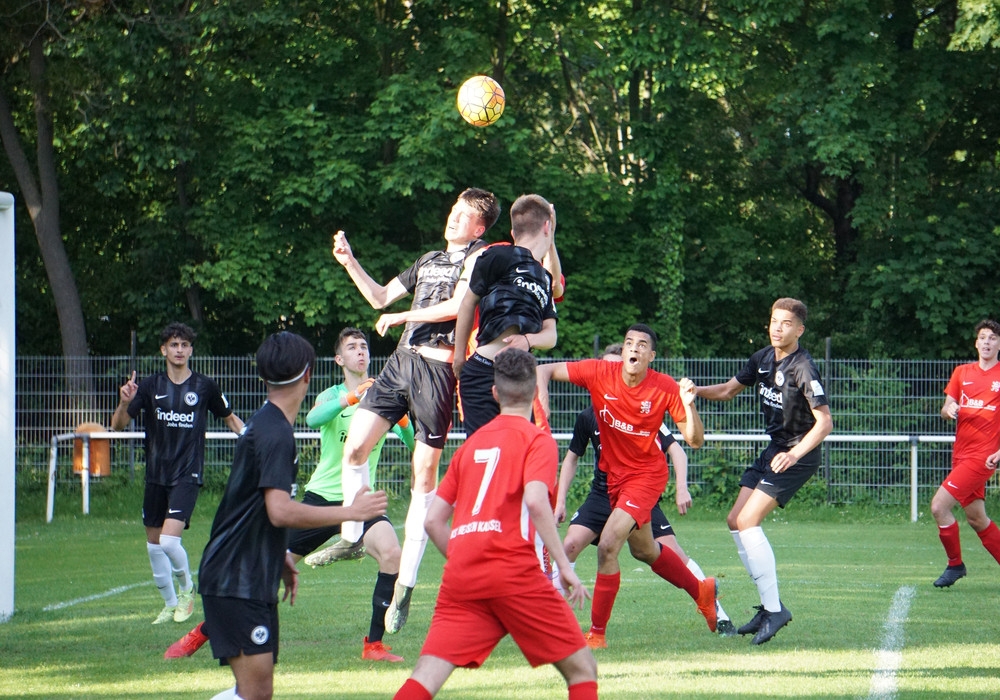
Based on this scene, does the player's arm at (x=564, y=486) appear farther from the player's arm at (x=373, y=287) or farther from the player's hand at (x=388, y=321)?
the player's arm at (x=373, y=287)

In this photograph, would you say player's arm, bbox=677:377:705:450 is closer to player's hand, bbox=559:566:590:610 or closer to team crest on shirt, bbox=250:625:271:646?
player's hand, bbox=559:566:590:610

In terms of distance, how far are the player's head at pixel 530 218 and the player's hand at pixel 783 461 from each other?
2.28 metres

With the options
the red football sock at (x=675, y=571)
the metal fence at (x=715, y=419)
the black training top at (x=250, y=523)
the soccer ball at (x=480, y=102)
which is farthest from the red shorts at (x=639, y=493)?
the metal fence at (x=715, y=419)

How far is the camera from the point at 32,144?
22797 millimetres

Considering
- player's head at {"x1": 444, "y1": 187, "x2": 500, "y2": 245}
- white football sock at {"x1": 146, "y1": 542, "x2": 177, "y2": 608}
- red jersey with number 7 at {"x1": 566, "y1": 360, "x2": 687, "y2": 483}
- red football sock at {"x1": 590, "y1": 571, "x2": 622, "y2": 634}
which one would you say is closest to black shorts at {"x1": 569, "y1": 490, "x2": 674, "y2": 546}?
red jersey with number 7 at {"x1": 566, "y1": 360, "x2": 687, "y2": 483}

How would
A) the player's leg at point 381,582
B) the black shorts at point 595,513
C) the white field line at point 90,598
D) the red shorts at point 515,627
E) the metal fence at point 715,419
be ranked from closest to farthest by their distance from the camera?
the red shorts at point 515,627 → the player's leg at point 381,582 → the black shorts at point 595,513 → the white field line at point 90,598 → the metal fence at point 715,419

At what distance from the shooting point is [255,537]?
14.3ft

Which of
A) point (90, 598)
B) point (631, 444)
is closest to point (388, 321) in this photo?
point (631, 444)

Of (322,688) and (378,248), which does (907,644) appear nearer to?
(322,688)

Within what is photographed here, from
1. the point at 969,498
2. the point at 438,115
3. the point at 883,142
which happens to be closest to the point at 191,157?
Answer: the point at 438,115

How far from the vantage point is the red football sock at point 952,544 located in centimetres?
1005

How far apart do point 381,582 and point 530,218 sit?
241cm

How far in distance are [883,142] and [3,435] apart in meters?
16.7

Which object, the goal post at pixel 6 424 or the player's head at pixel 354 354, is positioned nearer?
the player's head at pixel 354 354
